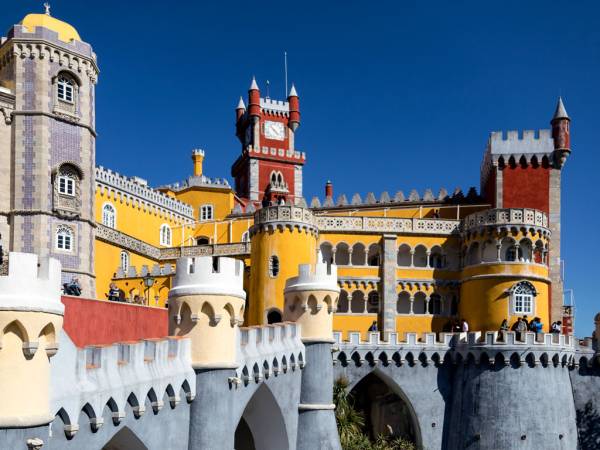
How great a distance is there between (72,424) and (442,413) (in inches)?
1374

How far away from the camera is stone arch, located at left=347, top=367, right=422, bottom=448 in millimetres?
45375

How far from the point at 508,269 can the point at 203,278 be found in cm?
3311

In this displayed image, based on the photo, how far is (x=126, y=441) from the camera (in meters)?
16.4

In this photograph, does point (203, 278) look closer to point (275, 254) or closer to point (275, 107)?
point (275, 254)

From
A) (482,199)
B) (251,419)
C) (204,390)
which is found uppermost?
(482,199)

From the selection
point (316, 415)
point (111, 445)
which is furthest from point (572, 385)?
point (111, 445)

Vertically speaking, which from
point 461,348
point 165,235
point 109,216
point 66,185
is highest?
point 66,185

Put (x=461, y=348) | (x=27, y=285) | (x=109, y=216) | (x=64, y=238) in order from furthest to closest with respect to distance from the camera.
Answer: (x=109, y=216) → (x=461, y=348) → (x=64, y=238) → (x=27, y=285)

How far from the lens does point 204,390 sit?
1877cm

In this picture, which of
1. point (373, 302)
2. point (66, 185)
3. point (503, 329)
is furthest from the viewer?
point (373, 302)

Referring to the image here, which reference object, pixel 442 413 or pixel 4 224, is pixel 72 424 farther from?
pixel 442 413

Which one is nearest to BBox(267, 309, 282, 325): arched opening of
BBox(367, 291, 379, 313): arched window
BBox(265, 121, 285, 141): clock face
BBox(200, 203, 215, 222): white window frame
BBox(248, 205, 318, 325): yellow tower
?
BBox(248, 205, 318, 325): yellow tower

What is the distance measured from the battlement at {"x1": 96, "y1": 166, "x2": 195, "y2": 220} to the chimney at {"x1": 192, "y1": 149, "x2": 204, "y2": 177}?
21.9 feet

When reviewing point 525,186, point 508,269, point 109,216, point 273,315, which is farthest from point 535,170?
point 109,216
